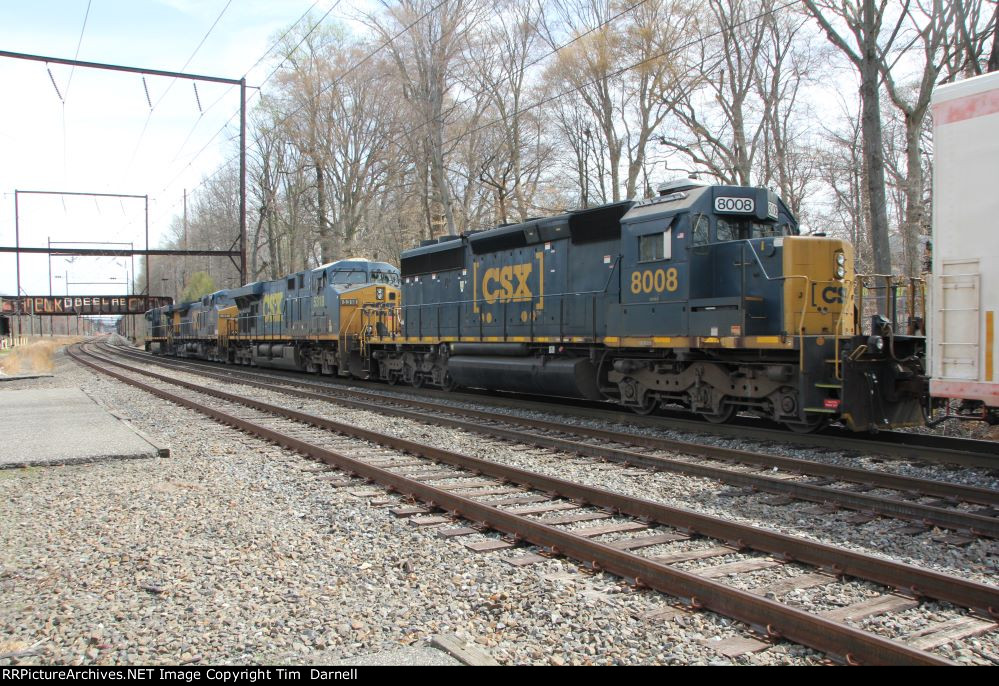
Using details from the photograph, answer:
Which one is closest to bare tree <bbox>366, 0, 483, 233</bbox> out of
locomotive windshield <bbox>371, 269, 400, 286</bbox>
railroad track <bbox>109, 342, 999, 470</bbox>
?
locomotive windshield <bbox>371, 269, 400, 286</bbox>

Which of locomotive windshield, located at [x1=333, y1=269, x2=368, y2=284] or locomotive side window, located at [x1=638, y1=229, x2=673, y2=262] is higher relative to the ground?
locomotive windshield, located at [x1=333, y1=269, x2=368, y2=284]

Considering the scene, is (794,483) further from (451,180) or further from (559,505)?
(451,180)

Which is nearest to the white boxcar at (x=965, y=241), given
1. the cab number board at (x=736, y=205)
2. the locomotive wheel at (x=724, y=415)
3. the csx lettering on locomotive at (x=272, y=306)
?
the cab number board at (x=736, y=205)

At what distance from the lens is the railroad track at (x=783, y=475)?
5.84m

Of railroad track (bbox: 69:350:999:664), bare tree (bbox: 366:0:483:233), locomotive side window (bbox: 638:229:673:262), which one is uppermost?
bare tree (bbox: 366:0:483:233)

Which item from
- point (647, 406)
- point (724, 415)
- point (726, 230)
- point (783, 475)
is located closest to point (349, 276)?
point (647, 406)

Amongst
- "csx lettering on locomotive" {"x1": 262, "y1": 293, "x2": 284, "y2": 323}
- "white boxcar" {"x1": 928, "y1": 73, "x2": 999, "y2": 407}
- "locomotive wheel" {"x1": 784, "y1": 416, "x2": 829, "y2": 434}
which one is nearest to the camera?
"white boxcar" {"x1": 928, "y1": 73, "x2": 999, "y2": 407}

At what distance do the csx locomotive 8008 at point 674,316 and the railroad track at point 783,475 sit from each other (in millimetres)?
1499

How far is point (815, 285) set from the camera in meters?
9.67

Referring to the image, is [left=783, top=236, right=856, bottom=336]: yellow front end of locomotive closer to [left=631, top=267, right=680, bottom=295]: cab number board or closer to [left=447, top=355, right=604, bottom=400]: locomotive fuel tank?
[left=631, top=267, right=680, bottom=295]: cab number board

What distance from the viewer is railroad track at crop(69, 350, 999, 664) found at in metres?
3.57

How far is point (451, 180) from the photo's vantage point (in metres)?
36.1

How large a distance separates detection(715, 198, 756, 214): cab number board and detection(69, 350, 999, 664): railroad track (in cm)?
540
